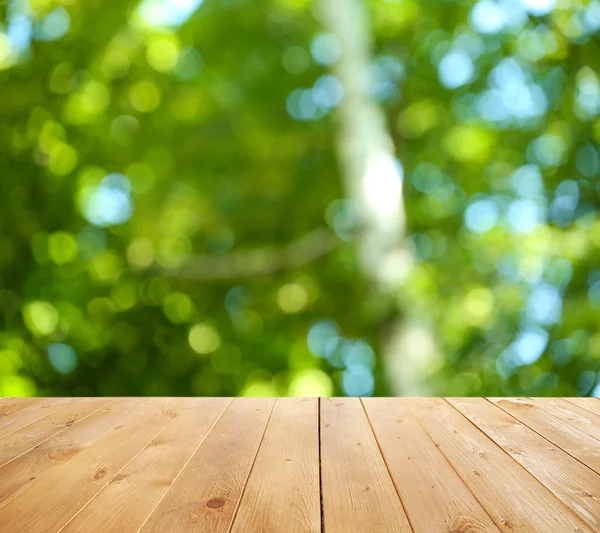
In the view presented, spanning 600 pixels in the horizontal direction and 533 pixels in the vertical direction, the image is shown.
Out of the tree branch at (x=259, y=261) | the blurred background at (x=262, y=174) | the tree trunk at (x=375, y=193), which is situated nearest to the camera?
the tree trunk at (x=375, y=193)

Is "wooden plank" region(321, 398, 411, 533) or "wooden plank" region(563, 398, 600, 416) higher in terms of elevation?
"wooden plank" region(563, 398, 600, 416)

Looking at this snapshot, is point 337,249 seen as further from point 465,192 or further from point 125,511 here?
point 125,511

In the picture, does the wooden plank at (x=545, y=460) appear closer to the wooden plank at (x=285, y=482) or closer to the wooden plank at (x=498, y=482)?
the wooden plank at (x=498, y=482)

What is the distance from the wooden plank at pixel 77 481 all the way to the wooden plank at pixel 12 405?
444mm

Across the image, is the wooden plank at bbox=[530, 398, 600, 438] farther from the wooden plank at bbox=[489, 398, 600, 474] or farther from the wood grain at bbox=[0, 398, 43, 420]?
the wood grain at bbox=[0, 398, 43, 420]

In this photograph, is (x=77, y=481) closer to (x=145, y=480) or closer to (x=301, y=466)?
(x=145, y=480)

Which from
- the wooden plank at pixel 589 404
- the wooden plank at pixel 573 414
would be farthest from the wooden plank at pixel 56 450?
the wooden plank at pixel 589 404

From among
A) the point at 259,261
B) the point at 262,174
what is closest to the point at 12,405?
the point at 259,261

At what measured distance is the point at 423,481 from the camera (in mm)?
1560

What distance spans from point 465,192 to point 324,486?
5096 mm

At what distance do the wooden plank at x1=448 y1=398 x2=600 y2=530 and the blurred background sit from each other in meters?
2.68

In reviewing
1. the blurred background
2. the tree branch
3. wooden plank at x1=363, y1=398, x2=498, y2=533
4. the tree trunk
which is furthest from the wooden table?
the tree branch

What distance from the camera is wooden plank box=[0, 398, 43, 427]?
2.30 m

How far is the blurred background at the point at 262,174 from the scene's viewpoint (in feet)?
17.0
